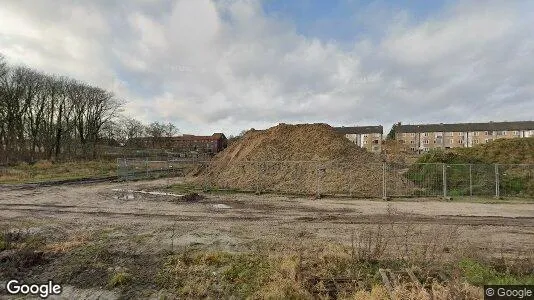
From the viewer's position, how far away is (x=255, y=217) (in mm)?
13773

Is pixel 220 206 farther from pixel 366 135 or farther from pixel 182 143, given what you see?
pixel 366 135

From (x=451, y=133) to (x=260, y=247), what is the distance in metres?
118


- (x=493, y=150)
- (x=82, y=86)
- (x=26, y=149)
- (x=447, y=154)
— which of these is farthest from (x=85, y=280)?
(x=82, y=86)

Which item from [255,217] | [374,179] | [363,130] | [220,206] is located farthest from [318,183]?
[363,130]

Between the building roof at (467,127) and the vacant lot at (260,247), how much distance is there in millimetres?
104405

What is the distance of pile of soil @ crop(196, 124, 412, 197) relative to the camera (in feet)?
70.8

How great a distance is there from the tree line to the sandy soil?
110 ft

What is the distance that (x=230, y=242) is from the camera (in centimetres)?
961

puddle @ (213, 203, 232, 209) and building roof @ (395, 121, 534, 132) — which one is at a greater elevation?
building roof @ (395, 121, 534, 132)

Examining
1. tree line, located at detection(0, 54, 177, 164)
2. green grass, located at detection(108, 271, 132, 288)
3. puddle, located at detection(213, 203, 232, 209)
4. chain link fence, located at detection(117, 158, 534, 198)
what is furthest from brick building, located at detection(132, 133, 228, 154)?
green grass, located at detection(108, 271, 132, 288)

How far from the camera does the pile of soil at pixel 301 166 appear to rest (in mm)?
21578

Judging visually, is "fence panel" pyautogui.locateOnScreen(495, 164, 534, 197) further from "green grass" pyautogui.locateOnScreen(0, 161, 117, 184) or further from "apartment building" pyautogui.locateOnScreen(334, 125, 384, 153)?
"apartment building" pyautogui.locateOnScreen(334, 125, 384, 153)

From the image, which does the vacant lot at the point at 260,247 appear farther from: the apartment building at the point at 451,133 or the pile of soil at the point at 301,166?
the apartment building at the point at 451,133

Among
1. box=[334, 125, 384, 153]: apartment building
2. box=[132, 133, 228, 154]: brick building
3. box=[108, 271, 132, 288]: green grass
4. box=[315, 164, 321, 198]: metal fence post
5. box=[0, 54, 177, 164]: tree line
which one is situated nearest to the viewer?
box=[108, 271, 132, 288]: green grass
